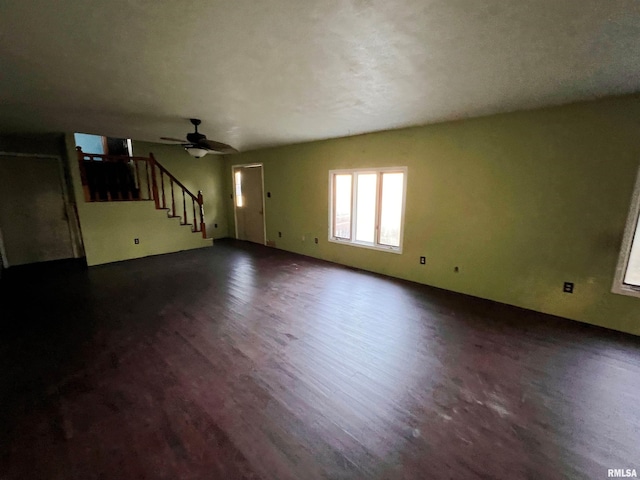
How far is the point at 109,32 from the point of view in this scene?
5.25 feet

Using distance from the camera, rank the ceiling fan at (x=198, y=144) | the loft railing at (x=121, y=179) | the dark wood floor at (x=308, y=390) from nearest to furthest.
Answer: the dark wood floor at (x=308, y=390), the ceiling fan at (x=198, y=144), the loft railing at (x=121, y=179)

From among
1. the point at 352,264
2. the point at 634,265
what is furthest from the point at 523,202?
the point at 352,264

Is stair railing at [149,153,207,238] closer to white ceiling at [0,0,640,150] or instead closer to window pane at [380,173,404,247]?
white ceiling at [0,0,640,150]

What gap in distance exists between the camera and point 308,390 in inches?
81.1

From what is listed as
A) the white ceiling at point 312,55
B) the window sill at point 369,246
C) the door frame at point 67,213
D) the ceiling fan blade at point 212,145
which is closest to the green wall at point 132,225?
the door frame at point 67,213

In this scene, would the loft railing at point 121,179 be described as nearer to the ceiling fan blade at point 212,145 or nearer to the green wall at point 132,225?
the green wall at point 132,225

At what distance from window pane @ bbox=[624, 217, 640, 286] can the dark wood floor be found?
594mm

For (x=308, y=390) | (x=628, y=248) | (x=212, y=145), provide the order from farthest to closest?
(x=212, y=145) → (x=628, y=248) → (x=308, y=390)

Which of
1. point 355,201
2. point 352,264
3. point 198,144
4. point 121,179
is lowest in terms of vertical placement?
point 352,264

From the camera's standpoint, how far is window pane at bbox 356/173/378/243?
4840 millimetres

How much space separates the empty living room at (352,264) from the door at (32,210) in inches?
1.5

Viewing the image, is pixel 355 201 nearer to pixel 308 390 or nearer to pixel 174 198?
pixel 308 390

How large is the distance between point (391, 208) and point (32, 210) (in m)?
6.85

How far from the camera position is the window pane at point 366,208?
4840 millimetres
